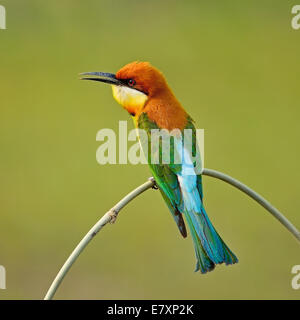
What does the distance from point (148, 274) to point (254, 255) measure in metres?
0.52

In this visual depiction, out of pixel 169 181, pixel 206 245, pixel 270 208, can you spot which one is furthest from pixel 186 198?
pixel 270 208

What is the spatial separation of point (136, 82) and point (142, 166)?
151 cm

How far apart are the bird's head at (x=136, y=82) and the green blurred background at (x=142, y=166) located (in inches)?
46.9

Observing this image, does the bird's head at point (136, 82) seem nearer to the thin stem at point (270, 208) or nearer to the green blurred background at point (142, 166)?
the thin stem at point (270, 208)

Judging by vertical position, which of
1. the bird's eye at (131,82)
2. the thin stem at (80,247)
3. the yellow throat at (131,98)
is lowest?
the thin stem at (80,247)

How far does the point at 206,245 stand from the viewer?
78.9 inches

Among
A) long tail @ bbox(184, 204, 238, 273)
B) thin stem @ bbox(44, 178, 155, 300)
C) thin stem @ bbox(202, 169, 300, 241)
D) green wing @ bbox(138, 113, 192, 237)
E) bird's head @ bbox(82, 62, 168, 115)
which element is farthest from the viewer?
bird's head @ bbox(82, 62, 168, 115)

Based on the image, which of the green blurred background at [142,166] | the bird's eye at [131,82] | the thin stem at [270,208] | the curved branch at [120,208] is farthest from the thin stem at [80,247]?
the green blurred background at [142,166]

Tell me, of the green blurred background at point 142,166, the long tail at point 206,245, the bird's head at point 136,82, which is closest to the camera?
the long tail at point 206,245

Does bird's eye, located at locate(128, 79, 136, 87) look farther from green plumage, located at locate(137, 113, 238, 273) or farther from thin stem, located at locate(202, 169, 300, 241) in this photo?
thin stem, located at locate(202, 169, 300, 241)

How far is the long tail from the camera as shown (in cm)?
193

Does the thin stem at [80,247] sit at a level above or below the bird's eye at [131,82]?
below

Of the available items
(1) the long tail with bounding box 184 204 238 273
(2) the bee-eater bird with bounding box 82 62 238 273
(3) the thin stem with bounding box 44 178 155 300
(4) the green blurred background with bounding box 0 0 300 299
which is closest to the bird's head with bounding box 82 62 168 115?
(2) the bee-eater bird with bounding box 82 62 238 273

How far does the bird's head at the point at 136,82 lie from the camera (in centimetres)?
234
